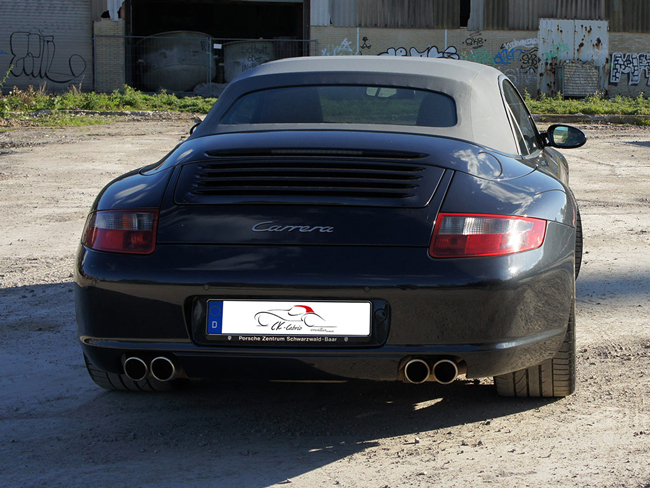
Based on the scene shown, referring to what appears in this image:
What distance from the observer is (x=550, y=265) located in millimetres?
2701

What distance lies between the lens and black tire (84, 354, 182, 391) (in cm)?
316

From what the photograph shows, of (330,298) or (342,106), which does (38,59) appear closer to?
(342,106)

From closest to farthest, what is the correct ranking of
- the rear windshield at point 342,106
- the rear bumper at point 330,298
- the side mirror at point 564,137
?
the rear bumper at point 330,298, the rear windshield at point 342,106, the side mirror at point 564,137

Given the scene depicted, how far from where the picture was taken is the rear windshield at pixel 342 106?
339 cm

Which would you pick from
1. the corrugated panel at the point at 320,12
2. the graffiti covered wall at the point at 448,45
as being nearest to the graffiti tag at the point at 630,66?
the graffiti covered wall at the point at 448,45

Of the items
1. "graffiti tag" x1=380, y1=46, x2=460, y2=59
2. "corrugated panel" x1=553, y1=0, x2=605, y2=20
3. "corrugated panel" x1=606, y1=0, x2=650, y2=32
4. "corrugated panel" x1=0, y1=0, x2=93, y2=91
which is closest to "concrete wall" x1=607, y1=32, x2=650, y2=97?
"corrugated panel" x1=606, y1=0, x2=650, y2=32

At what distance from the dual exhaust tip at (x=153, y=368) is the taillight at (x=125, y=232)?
1.21 feet

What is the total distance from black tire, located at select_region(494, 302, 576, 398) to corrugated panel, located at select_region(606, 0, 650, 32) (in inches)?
1134

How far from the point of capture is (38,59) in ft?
89.2

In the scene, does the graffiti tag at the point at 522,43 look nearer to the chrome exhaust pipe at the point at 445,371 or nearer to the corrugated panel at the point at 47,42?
the corrugated panel at the point at 47,42

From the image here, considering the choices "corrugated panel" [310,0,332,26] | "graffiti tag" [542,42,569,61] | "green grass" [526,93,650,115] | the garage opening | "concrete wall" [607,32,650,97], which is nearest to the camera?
"green grass" [526,93,650,115]

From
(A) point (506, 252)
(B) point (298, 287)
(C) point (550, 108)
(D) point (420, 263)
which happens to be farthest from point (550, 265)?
(C) point (550, 108)

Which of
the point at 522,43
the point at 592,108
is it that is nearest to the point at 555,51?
the point at 522,43

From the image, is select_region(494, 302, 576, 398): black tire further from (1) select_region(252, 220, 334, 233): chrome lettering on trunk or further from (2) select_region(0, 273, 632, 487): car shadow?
(1) select_region(252, 220, 334, 233): chrome lettering on trunk
